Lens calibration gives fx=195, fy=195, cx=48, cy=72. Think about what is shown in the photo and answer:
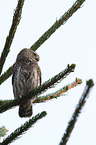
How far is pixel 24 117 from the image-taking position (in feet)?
11.3

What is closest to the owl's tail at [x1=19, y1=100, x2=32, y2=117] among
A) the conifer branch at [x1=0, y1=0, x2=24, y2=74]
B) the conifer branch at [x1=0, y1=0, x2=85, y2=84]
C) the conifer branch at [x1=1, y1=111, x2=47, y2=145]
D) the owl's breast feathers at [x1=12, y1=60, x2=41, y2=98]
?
the owl's breast feathers at [x1=12, y1=60, x2=41, y2=98]

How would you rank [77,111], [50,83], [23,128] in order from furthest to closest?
[50,83] → [23,128] → [77,111]

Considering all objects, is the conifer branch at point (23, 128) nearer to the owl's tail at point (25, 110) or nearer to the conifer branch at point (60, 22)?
the conifer branch at point (60, 22)

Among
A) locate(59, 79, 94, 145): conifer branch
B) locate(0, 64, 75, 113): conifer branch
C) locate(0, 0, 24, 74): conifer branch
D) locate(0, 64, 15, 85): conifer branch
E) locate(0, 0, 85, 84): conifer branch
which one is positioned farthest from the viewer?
locate(0, 64, 15, 85): conifer branch

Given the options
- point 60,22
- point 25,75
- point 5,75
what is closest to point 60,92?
point 5,75

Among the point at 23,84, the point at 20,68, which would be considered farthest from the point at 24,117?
the point at 20,68

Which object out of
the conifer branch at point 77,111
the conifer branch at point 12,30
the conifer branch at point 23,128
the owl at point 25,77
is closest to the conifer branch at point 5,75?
the conifer branch at point 12,30

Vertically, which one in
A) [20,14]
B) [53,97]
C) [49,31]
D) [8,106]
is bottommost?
[8,106]

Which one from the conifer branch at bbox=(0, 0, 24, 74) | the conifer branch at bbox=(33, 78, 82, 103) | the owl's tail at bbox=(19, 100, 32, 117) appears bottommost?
the conifer branch at bbox=(33, 78, 82, 103)

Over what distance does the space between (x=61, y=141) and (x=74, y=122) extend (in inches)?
5.9

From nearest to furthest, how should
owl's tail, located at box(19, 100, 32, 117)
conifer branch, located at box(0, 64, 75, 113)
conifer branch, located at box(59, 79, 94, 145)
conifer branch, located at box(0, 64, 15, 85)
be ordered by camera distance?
conifer branch, located at box(59, 79, 94, 145) < conifer branch, located at box(0, 64, 75, 113) < conifer branch, located at box(0, 64, 15, 85) < owl's tail, located at box(19, 100, 32, 117)

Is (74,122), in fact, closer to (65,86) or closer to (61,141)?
(61,141)

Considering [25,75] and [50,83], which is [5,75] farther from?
[25,75]

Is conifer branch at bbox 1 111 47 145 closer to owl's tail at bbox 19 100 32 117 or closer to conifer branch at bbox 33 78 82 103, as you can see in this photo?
conifer branch at bbox 33 78 82 103
